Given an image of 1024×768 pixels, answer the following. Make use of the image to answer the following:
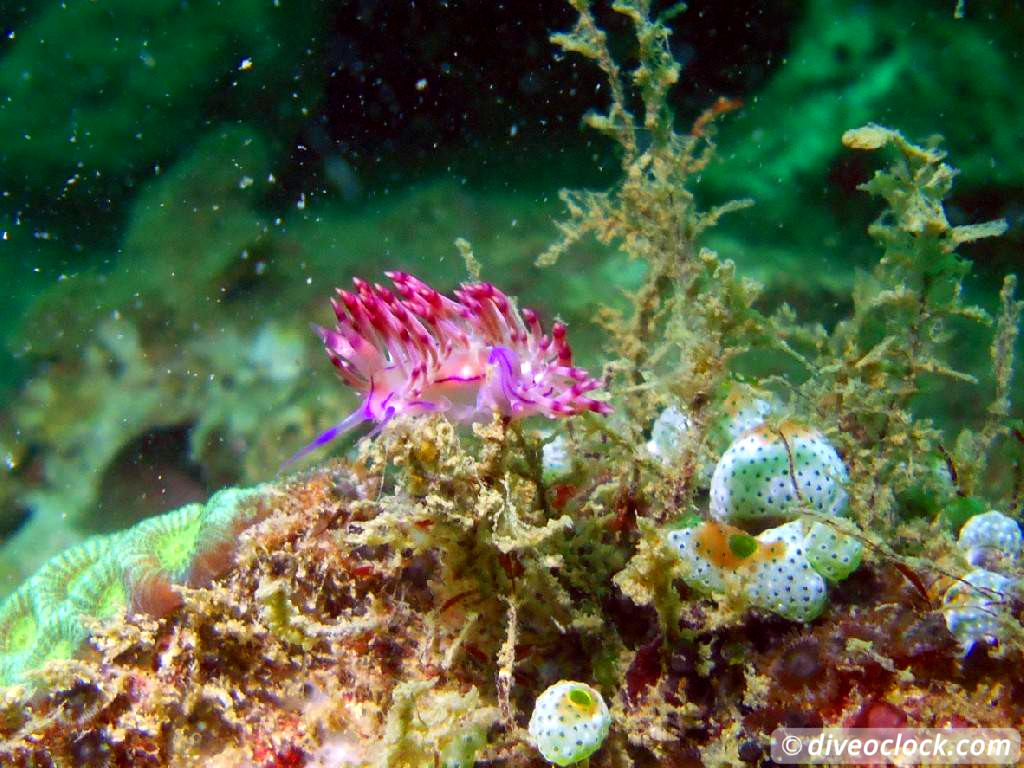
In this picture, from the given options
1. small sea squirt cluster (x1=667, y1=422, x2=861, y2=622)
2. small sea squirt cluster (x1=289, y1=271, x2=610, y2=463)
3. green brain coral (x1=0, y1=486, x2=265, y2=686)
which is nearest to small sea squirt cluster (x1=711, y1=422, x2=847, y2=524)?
small sea squirt cluster (x1=667, y1=422, x2=861, y2=622)

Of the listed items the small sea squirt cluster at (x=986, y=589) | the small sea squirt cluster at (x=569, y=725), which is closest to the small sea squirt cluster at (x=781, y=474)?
the small sea squirt cluster at (x=986, y=589)

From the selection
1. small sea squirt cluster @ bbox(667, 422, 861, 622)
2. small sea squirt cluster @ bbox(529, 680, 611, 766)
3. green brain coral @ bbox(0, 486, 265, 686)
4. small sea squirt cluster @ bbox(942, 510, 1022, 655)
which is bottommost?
small sea squirt cluster @ bbox(942, 510, 1022, 655)

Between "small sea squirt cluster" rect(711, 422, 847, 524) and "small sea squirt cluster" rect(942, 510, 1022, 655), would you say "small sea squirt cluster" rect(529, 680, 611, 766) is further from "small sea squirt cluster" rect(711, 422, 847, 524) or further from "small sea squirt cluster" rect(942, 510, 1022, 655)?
"small sea squirt cluster" rect(942, 510, 1022, 655)

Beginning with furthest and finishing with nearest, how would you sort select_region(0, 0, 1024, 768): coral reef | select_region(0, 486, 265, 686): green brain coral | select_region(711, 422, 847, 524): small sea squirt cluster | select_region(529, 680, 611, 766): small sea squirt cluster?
select_region(0, 486, 265, 686): green brain coral
select_region(711, 422, 847, 524): small sea squirt cluster
select_region(0, 0, 1024, 768): coral reef
select_region(529, 680, 611, 766): small sea squirt cluster

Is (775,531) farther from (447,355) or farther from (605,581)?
(447,355)

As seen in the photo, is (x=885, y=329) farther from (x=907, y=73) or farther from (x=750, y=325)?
(x=907, y=73)

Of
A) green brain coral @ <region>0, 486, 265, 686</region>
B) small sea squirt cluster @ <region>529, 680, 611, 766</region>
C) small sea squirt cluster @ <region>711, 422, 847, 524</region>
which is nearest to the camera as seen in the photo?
small sea squirt cluster @ <region>529, 680, 611, 766</region>

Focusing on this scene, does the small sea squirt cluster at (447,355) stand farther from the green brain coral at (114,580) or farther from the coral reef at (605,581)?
the green brain coral at (114,580)
